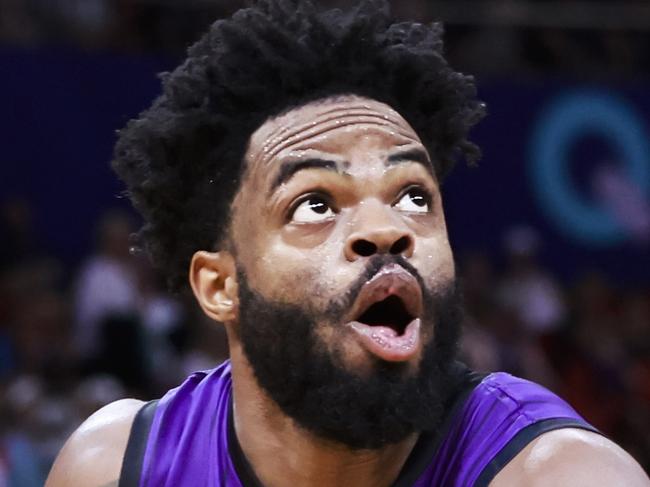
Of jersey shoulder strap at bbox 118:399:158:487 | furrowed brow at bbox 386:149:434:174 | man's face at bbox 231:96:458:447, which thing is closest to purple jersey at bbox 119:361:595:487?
jersey shoulder strap at bbox 118:399:158:487

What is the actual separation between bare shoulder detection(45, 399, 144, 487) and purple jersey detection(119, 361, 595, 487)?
3cm

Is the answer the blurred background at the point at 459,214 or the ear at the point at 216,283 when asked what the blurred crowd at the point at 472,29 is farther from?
the ear at the point at 216,283

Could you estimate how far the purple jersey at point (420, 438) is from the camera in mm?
3146

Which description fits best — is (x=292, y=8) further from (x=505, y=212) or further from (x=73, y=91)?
(x=505, y=212)

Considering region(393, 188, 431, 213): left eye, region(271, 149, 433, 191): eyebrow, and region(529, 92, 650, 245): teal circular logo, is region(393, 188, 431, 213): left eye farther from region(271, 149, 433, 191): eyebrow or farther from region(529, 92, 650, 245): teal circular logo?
region(529, 92, 650, 245): teal circular logo

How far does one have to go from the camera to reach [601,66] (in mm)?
11250

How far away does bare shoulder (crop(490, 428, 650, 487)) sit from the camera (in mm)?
2887

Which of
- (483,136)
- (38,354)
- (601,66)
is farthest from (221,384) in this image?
(601,66)

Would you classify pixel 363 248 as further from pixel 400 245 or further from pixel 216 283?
pixel 216 283

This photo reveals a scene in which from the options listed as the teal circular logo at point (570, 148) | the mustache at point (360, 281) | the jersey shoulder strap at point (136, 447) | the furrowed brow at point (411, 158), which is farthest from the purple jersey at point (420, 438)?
the teal circular logo at point (570, 148)

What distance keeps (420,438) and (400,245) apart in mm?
489

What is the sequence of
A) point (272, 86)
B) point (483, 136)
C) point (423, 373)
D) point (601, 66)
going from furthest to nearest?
point (601, 66), point (483, 136), point (272, 86), point (423, 373)

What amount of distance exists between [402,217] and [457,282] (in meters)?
0.21

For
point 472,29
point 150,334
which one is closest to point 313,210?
point 150,334
